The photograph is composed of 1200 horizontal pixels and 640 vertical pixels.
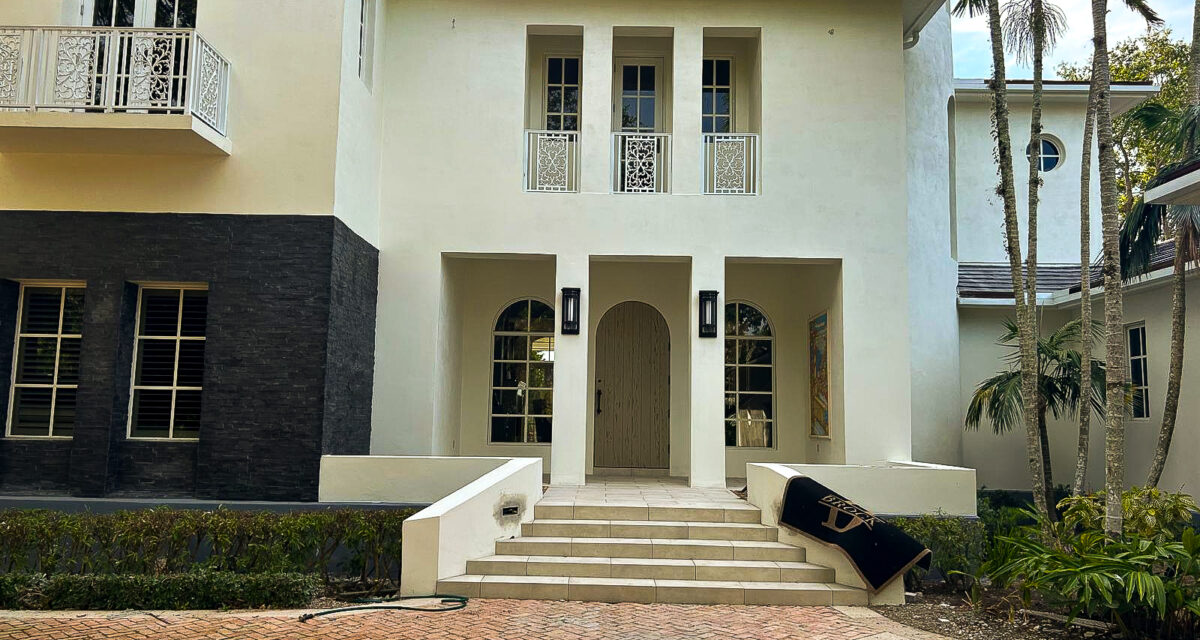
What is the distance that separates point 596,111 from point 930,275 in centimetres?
565

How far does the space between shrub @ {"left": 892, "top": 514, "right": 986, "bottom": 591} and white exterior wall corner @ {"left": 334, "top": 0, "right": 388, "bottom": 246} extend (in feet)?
22.9

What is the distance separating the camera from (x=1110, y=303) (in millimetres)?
7695

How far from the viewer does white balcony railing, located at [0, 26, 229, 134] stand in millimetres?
8859

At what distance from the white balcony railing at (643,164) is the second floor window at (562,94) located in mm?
1072

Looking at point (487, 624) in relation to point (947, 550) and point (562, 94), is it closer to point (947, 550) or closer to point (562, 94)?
point (947, 550)

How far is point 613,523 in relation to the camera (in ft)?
28.5

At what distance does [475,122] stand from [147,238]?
422 centimetres

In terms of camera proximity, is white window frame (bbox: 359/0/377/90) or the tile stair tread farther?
white window frame (bbox: 359/0/377/90)

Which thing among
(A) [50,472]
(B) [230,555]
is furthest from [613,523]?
(A) [50,472]

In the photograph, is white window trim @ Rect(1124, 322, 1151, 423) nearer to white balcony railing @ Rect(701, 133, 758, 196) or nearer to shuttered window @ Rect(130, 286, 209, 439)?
white balcony railing @ Rect(701, 133, 758, 196)

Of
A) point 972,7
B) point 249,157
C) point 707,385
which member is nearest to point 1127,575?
Result: point 707,385

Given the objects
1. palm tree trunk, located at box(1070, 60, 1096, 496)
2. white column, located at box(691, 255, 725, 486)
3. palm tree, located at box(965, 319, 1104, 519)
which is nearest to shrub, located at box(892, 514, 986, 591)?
palm tree trunk, located at box(1070, 60, 1096, 496)

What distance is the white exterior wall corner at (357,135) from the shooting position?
9.84 m

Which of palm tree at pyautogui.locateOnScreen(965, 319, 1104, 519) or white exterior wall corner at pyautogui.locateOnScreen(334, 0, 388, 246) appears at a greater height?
white exterior wall corner at pyautogui.locateOnScreen(334, 0, 388, 246)
